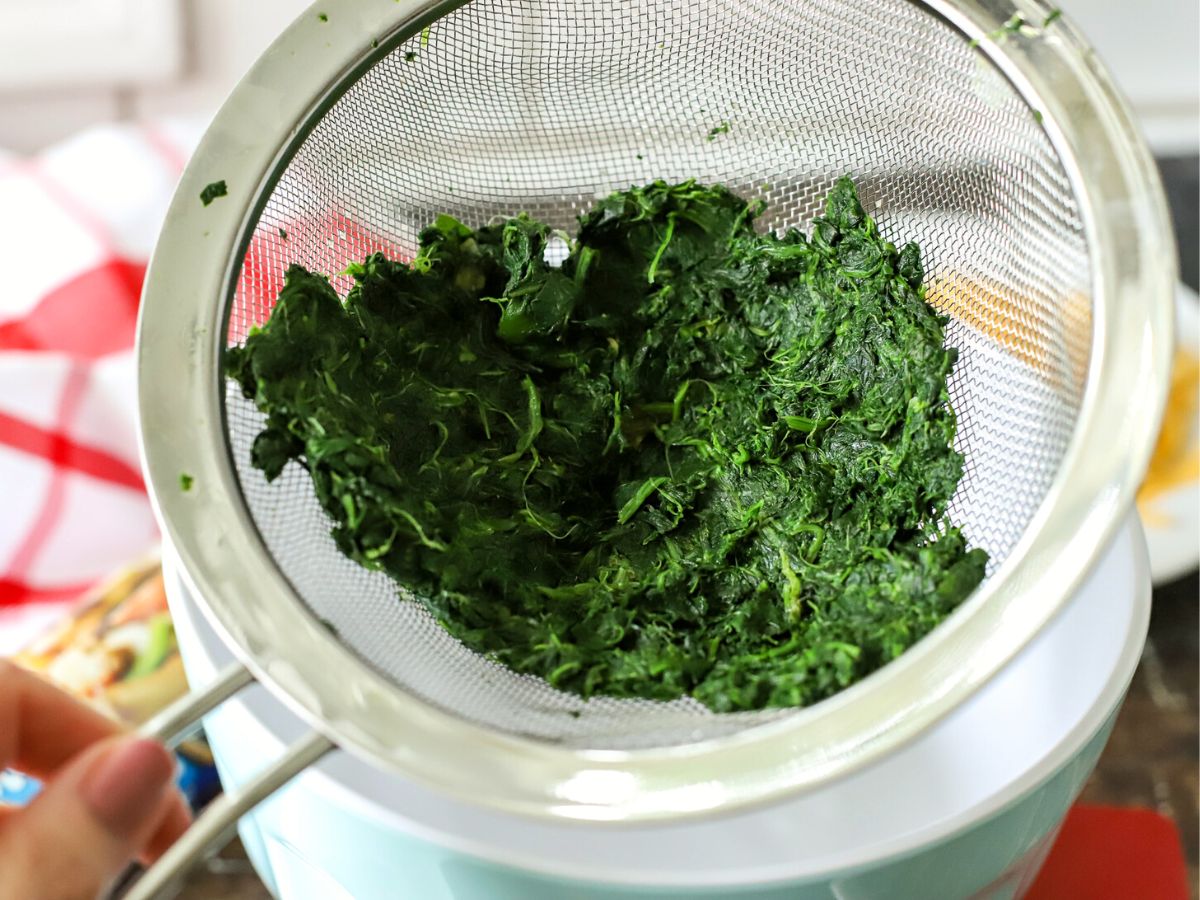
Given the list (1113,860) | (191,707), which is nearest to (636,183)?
(191,707)

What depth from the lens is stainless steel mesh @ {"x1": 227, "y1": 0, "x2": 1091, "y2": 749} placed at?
35.2 inches

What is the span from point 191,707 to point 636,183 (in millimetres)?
752

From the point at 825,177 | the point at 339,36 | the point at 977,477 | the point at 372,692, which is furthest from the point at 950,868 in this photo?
the point at 339,36

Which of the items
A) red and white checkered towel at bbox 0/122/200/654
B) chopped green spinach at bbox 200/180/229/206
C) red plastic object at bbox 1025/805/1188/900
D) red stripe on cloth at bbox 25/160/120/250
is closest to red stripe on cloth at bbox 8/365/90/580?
red and white checkered towel at bbox 0/122/200/654

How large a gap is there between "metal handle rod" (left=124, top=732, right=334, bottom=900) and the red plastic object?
87 centimetres

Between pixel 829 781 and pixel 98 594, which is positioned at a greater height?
pixel 829 781

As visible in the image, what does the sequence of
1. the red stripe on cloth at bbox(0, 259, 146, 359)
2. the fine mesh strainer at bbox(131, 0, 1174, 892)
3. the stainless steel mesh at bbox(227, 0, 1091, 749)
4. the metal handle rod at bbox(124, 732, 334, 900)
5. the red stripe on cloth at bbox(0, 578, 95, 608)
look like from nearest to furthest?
the metal handle rod at bbox(124, 732, 334, 900) < the fine mesh strainer at bbox(131, 0, 1174, 892) < the stainless steel mesh at bbox(227, 0, 1091, 749) < the red stripe on cloth at bbox(0, 578, 95, 608) < the red stripe on cloth at bbox(0, 259, 146, 359)

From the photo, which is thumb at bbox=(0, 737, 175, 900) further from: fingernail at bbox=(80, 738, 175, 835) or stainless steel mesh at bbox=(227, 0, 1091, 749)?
stainless steel mesh at bbox=(227, 0, 1091, 749)

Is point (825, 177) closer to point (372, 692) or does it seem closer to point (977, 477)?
point (977, 477)

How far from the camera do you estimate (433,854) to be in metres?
0.78

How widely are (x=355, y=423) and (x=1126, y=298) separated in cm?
60

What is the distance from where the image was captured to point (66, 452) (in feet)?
6.05

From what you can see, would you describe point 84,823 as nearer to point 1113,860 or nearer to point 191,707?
point 191,707

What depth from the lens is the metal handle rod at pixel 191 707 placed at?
724 mm
